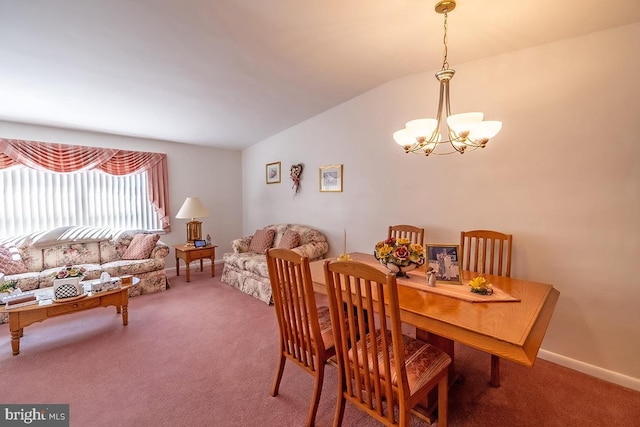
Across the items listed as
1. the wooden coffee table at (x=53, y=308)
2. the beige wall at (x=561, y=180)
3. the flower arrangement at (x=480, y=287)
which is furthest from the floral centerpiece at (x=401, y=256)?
the wooden coffee table at (x=53, y=308)

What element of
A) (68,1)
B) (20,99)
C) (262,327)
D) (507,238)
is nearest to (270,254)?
(262,327)

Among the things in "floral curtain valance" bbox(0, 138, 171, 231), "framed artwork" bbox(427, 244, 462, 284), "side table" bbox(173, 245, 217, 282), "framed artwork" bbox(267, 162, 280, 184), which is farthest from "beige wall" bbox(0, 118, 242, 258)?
"framed artwork" bbox(427, 244, 462, 284)

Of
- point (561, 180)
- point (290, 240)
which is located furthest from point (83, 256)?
point (561, 180)

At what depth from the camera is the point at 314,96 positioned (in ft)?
11.0

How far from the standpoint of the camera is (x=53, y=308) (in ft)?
7.96

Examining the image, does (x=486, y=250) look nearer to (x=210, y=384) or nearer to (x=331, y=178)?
(x=331, y=178)

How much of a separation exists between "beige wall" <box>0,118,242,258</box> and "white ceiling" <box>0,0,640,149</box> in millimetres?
704

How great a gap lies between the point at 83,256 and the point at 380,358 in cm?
411

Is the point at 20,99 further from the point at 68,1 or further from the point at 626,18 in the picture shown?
the point at 626,18

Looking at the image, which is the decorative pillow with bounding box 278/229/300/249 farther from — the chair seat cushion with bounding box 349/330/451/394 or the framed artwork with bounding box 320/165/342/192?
the chair seat cushion with bounding box 349/330/451/394

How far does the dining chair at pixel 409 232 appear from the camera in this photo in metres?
2.71

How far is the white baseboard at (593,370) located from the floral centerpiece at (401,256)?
4.89ft

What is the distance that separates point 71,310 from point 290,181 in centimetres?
304

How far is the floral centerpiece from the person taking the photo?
1839 millimetres
